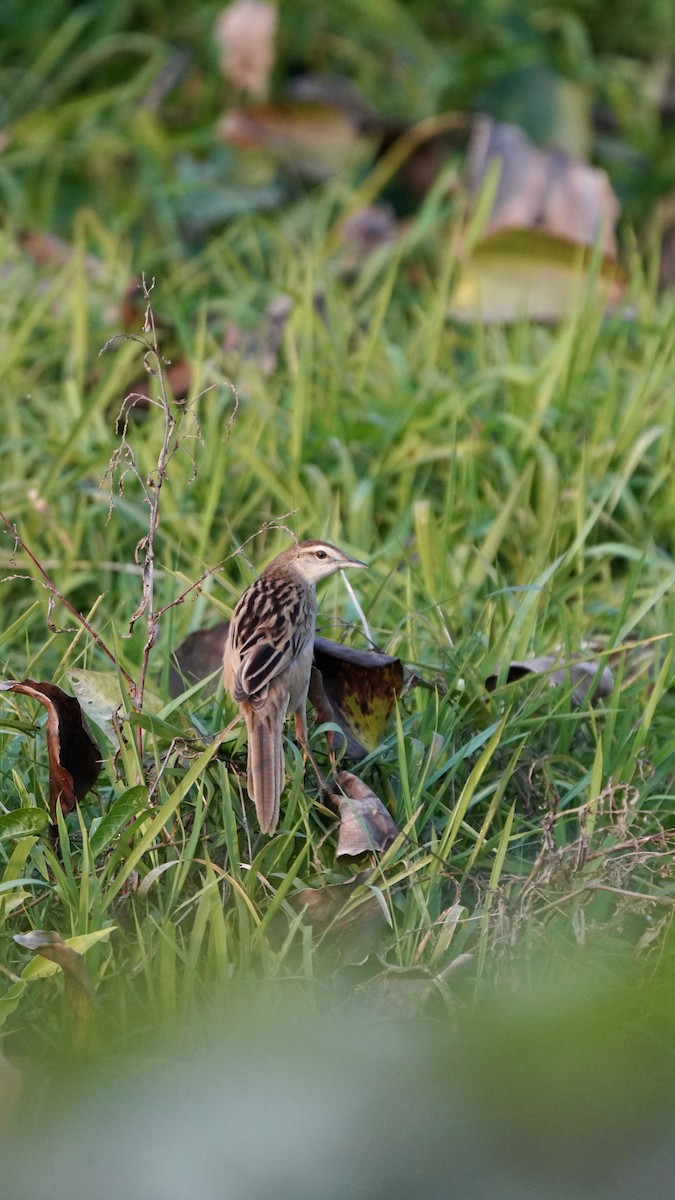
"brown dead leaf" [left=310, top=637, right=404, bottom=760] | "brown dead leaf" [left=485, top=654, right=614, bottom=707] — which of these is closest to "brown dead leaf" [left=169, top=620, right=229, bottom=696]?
"brown dead leaf" [left=310, top=637, right=404, bottom=760]

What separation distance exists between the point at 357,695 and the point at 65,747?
0.65 m

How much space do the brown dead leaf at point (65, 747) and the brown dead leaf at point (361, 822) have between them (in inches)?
20.2

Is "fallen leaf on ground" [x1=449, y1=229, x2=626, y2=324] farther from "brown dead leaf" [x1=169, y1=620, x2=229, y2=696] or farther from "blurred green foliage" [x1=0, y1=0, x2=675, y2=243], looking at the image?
"brown dead leaf" [x1=169, y1=620, x2=229, y2=696]

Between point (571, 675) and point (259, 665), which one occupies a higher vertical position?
point (259, 665)

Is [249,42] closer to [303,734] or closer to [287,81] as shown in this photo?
[287,81]

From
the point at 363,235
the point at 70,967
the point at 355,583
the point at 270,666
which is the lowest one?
the point at 355,583

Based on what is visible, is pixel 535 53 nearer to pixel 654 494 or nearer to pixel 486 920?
pixel 654 494

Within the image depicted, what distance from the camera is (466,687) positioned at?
3514 mm

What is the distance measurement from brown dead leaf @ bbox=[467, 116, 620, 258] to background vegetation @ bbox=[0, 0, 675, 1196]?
203 millimetres

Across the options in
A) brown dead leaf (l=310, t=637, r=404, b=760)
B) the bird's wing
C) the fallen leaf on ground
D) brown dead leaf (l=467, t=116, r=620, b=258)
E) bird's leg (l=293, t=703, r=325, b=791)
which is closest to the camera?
the bird's wing

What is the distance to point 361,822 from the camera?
3094 millimetres

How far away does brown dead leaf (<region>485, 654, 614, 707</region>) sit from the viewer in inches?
139

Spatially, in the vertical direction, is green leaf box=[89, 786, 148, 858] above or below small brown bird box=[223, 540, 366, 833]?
below

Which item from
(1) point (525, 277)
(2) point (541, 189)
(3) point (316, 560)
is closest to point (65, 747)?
(3) point (316, 560)
